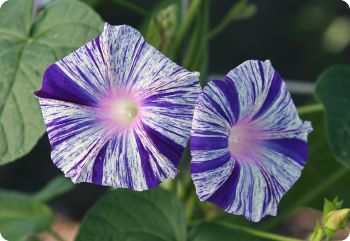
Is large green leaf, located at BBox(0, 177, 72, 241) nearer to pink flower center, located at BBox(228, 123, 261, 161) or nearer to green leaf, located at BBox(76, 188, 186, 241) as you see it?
green leaf, located at BBox(76, 188, 186, 241)

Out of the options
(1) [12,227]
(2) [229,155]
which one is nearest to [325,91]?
(2) [229,155]

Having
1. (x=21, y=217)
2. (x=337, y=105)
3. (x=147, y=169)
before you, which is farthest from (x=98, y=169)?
(x=21, y=217)

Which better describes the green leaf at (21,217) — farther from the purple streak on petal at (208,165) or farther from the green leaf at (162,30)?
the purple streak on petal at (208,165)

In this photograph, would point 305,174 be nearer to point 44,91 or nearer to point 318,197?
point 318,197

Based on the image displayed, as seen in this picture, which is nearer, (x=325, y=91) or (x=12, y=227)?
(x=325, y=91)

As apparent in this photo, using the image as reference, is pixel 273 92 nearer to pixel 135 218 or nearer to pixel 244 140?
pixel 244 140

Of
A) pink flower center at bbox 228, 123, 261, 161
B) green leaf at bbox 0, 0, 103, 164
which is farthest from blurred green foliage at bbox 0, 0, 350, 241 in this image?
pink flower center at bbox 228, 123, 261, 161
